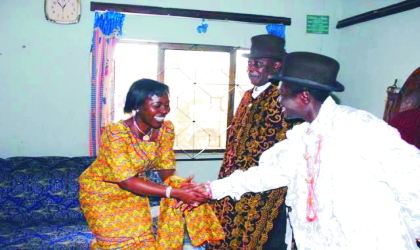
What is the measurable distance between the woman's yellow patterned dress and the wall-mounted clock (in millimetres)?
2471

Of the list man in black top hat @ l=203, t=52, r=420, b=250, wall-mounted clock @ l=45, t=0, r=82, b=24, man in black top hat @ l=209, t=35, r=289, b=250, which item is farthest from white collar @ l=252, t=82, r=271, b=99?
wall-mounted clock @ l=45, t=0, r=82, b=24

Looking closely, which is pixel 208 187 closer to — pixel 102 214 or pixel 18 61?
pixel 102 214

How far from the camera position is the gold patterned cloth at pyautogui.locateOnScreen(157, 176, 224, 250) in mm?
2141

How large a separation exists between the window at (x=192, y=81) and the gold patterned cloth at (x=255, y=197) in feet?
6.52

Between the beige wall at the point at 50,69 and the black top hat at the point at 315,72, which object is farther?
the beige wall at the point at 50,69

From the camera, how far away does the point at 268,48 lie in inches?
101

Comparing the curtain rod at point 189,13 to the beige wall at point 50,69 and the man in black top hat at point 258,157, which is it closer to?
the beige wall at point 50,69

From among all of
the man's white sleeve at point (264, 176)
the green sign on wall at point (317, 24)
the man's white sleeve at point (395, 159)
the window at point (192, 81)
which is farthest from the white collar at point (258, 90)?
the green sign on wall at point (317, 24)

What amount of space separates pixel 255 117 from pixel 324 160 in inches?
33.9

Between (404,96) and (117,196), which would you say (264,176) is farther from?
(404,96)

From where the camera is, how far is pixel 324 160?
171 centimetres

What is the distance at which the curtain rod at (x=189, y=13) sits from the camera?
4.05m

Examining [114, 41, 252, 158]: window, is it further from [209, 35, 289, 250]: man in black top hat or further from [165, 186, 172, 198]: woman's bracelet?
[165, 186, 172, 198]: woman's bracelet

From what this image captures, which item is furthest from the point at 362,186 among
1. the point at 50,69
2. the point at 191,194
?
the point at 50,69
